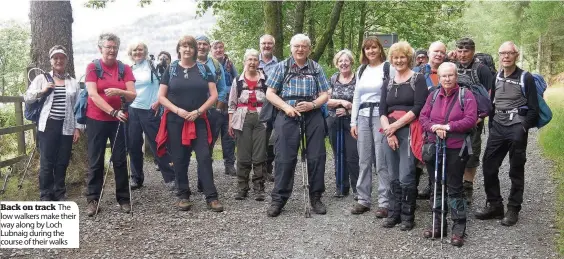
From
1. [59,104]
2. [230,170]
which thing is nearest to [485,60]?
[230,170]

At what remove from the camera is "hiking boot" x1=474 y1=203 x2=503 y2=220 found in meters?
5.99

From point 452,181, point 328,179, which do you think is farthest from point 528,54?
point 452,181

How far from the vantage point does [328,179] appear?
8.54 m

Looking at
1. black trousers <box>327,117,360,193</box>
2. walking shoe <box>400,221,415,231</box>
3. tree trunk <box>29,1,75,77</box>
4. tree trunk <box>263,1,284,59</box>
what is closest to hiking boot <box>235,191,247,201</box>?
black trousers <box>327,117,360,193</box>

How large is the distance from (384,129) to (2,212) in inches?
160

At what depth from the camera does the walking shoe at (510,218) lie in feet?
18.9

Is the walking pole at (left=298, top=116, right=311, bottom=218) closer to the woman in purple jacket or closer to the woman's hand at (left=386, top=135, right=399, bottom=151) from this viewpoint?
the woman's hand at (left=386, top=135, right=399, bottom=151)

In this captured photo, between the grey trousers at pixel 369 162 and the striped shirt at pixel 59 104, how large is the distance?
364 cm

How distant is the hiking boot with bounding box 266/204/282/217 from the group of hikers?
0.04 ft

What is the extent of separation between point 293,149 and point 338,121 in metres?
1.13

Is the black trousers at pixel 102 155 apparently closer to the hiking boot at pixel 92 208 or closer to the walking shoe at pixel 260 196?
the hiking boot at pixel 92 208

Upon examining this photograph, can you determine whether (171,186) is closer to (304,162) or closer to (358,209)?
(304,162)

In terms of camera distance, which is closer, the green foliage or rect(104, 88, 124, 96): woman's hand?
rect(104, 88, 124, 96): woman's hand

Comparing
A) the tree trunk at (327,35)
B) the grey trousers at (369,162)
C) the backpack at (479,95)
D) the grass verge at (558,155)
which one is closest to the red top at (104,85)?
the grey trousers at (369,162)
